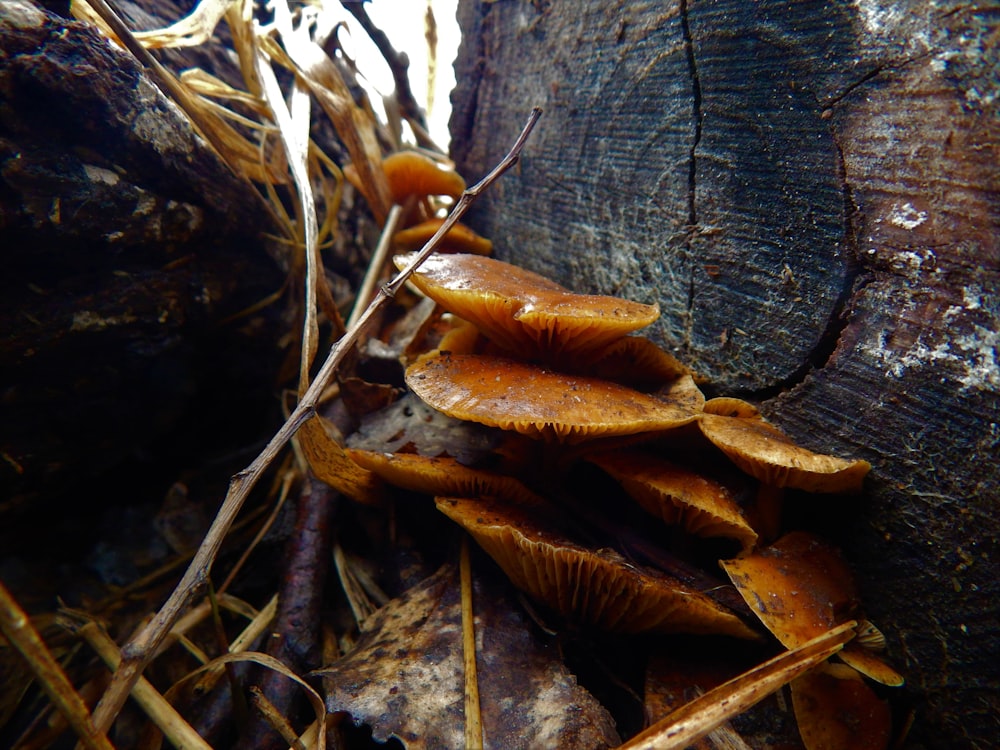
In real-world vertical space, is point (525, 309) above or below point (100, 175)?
below

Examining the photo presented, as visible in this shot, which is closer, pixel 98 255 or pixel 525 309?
pixel 525 309

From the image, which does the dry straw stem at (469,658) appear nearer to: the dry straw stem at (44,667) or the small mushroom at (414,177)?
the dry straw stem at (44,667)

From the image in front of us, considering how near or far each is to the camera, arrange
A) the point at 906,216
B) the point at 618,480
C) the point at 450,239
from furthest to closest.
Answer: the point at 450,239
the point at 618,480
the point at 906,216

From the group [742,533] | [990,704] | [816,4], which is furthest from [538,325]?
[990,704]

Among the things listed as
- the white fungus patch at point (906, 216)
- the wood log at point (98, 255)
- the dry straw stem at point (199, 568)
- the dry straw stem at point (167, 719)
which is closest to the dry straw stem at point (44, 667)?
the dry straw stem at point (199, 568)

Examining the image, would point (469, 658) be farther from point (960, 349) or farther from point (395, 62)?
point (395, 62)

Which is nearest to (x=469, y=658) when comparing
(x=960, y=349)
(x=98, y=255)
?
(x=960, y=349)

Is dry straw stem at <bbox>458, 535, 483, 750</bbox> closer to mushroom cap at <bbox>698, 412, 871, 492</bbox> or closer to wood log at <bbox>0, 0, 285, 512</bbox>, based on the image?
mushroom cap at <bbox>698, 412, 871, 492</bbox>
